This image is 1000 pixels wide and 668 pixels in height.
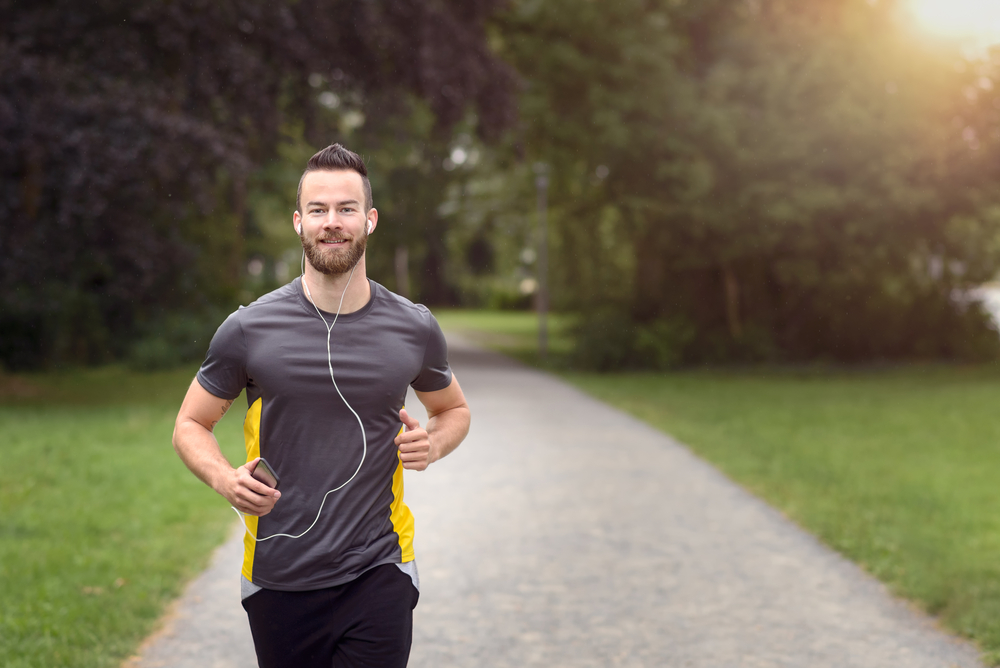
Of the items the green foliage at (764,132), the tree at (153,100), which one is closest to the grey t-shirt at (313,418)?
the tree at (153,100)

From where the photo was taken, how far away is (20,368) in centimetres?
2197

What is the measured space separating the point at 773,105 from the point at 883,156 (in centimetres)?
230

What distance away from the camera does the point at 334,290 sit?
2705 millimetres

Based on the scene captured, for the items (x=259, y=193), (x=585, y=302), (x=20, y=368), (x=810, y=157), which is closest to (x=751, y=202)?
(x=810, y=157)

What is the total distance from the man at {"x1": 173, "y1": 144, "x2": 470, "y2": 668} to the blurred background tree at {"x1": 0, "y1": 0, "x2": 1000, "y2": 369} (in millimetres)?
10996

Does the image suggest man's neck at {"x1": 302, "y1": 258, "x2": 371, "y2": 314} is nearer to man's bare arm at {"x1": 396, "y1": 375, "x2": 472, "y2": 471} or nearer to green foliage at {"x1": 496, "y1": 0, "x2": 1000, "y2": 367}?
man's bare arm at {"x1": 396, "y1": 375, "x2": 472, "y2": 471}

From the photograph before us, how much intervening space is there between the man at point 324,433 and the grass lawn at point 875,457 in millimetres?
3306

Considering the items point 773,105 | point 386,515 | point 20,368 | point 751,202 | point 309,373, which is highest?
point 773,105

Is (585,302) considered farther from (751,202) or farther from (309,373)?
(309,373)

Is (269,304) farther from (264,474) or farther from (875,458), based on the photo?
(875,458)

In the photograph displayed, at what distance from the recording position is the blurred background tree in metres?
13.6

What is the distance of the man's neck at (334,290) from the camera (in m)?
2.70

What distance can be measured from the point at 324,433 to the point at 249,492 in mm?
247

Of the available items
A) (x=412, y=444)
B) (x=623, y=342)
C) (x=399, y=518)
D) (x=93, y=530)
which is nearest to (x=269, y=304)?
(x=412, y=444)
